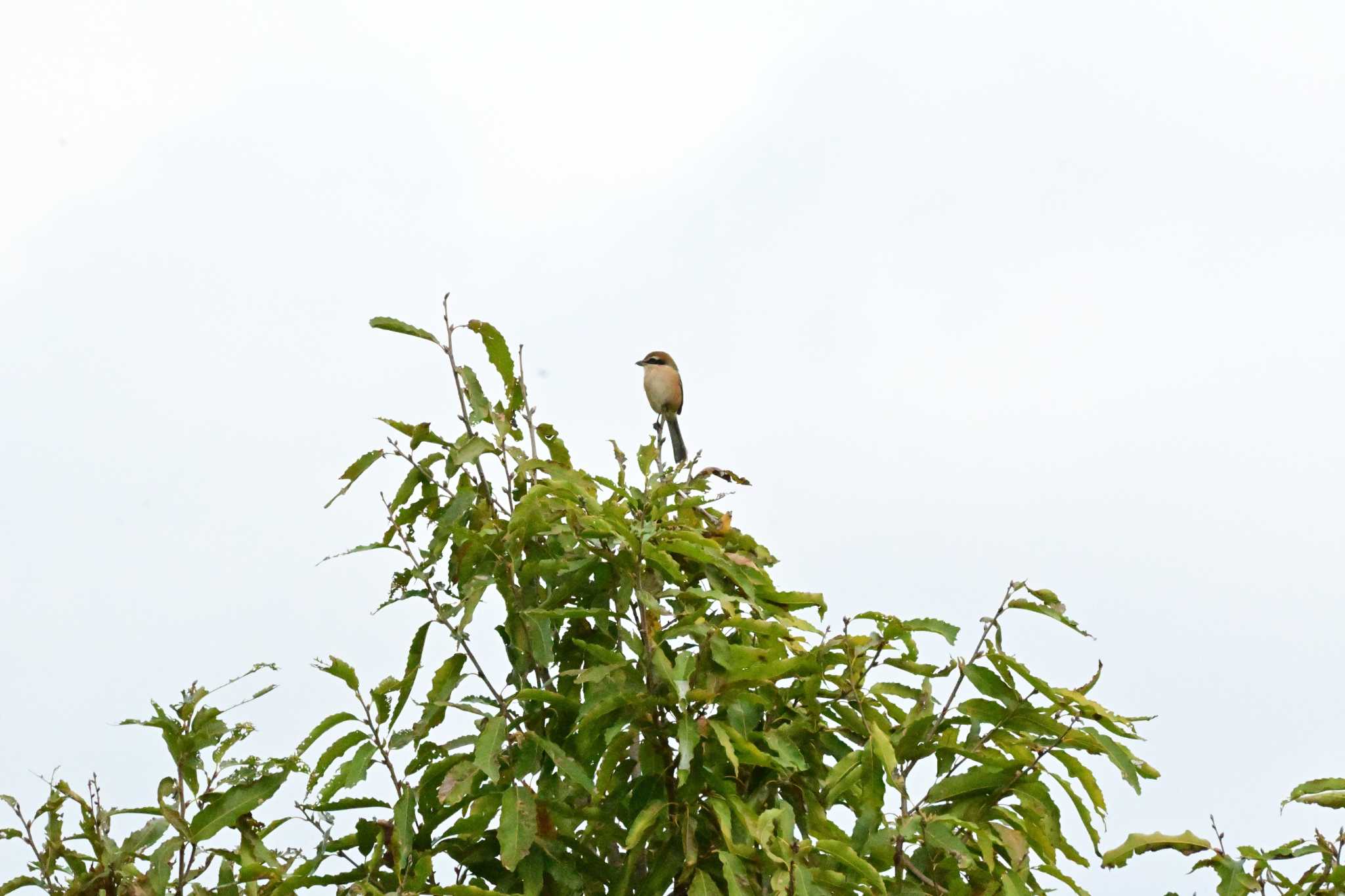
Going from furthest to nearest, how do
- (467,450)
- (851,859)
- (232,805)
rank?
(467,450)
(232,805)
(851,859)

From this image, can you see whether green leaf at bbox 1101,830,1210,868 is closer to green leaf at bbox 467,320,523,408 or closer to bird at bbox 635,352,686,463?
green leaf at bbox 467,320,523,408

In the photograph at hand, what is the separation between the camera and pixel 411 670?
17.2ft

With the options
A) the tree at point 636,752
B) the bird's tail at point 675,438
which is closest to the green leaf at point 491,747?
the tree at point 636,752

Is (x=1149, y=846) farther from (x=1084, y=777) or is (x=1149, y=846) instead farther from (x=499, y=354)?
(x=499, y=354)

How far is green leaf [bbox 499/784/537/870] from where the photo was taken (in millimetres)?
4570

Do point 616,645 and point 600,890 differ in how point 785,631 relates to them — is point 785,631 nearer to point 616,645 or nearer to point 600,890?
point 616,645

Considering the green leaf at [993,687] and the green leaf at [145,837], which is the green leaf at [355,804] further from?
the green leaf at [993,687]

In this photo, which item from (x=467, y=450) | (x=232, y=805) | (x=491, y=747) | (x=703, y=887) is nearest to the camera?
(x=703, y=887)

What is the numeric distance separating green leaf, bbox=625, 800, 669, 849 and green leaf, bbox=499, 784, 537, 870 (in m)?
0.32

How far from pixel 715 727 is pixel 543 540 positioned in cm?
115

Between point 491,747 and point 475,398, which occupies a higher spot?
point 475,398

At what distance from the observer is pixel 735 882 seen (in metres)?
4.31

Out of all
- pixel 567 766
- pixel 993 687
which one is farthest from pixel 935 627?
pixel 567 766

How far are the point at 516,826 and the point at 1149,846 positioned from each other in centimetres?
209
